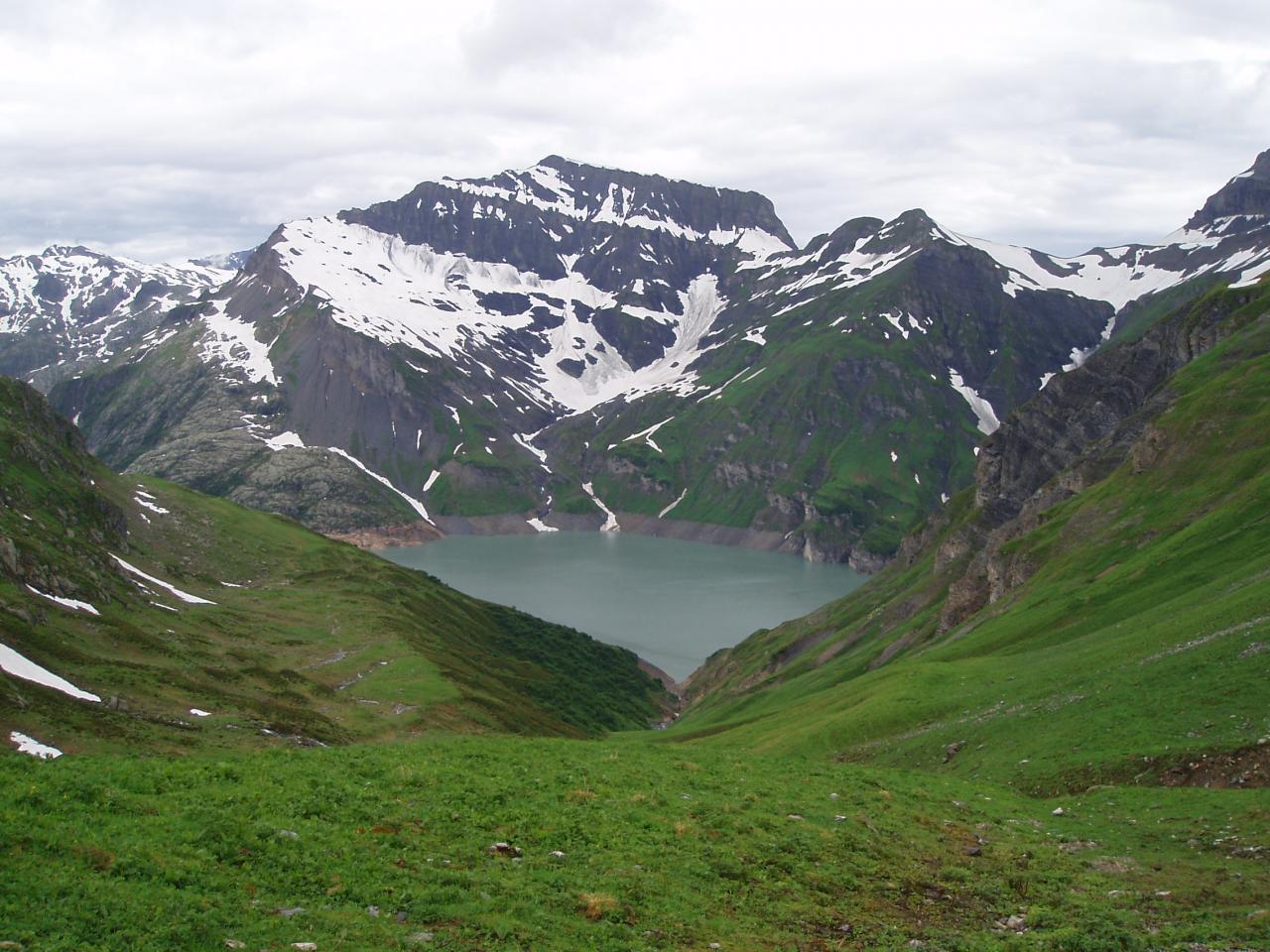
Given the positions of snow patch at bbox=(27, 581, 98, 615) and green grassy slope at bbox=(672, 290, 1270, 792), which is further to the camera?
snow patch at bbox=(27, 581, 98, 615)

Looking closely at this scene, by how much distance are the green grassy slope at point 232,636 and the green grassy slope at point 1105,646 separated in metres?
22.8

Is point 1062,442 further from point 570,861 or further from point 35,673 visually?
point 570,861

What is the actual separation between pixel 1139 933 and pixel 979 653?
156 ft

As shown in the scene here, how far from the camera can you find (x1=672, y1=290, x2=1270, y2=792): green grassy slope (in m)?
36.7

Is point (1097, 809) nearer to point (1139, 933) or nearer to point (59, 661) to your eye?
point (1139, 933)

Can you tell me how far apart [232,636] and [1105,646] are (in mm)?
60787

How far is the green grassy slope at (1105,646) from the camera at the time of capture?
1446 inches

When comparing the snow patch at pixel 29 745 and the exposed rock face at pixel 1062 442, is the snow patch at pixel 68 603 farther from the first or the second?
the exposed rock face at pixel 1062 442

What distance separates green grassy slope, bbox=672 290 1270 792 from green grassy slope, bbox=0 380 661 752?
22825 millimetres

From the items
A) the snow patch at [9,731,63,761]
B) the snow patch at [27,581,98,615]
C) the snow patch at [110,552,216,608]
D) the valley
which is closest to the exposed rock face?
the valley

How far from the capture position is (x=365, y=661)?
79625mm

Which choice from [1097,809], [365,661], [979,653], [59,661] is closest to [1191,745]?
[1097,809]

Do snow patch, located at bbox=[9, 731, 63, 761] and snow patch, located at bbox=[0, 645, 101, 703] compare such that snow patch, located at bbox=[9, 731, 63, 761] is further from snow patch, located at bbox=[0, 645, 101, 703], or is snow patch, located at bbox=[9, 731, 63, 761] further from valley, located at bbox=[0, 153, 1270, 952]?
snow patch, located at bbox=[0, 645, 101, 703]

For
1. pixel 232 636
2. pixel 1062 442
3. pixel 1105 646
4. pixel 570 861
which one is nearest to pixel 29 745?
pixel 570 861
